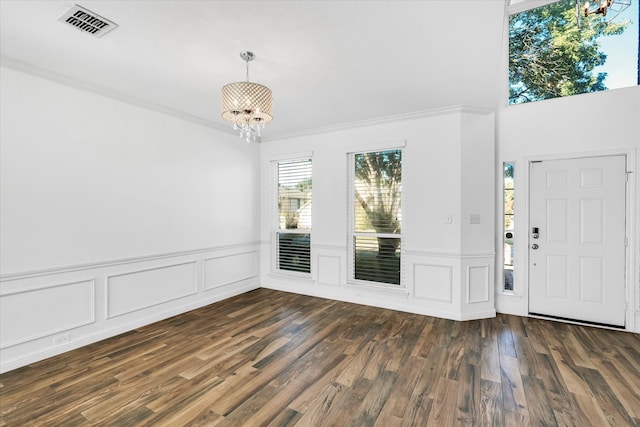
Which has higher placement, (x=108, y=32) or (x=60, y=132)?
(x=108, y=32)

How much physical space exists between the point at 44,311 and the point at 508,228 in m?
5.26

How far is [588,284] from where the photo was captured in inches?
143

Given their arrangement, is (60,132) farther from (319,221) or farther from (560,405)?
(560,405)

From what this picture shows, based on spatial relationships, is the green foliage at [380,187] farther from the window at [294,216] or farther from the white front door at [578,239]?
the white front door at [578,239]

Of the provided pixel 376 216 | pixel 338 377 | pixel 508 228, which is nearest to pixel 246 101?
pixel 338 377

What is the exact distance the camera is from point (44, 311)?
2.79 m

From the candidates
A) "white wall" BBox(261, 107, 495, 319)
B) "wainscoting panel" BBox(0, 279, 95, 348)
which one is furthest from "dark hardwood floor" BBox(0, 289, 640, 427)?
"white wall" BBox(261, 107, 495, 319)

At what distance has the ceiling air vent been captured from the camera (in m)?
1.96

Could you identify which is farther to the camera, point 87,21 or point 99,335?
point 99,335

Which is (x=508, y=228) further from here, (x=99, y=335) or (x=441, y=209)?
(x=99, y=335)

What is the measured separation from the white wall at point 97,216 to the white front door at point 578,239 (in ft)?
14.3

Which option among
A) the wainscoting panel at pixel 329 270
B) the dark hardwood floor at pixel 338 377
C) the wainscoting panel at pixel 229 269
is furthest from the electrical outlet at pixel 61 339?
the wainscoting panel at pixel 329 270

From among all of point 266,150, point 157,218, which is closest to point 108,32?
point 157,218

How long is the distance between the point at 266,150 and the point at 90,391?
155 inches
